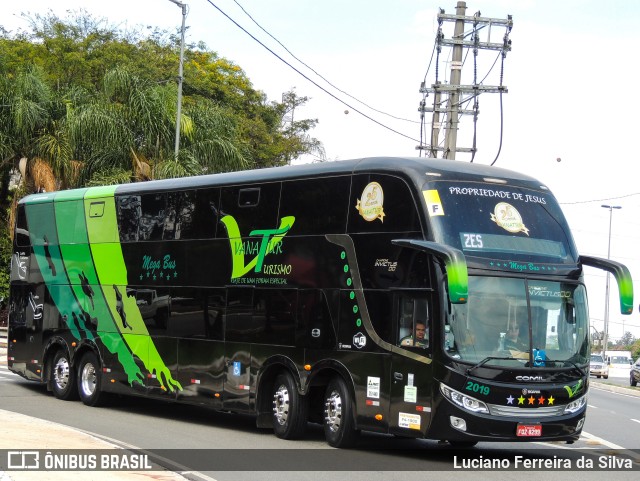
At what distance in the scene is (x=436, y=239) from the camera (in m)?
14.4

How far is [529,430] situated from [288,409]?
3.94 meters

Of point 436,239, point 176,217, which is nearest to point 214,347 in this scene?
point 176,217

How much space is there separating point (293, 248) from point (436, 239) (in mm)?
3085

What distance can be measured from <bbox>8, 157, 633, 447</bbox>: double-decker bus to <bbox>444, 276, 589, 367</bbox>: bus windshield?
2 centimetres

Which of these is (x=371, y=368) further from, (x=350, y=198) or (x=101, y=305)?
(x=101, y=305)

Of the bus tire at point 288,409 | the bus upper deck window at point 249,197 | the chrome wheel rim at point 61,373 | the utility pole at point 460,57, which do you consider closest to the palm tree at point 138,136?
the utility pole at point 460,57

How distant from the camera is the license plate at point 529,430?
14201mm

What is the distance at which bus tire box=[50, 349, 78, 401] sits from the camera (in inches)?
864

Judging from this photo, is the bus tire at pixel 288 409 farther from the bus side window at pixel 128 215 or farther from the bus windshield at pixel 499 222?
the bus side window at pixel 128 215

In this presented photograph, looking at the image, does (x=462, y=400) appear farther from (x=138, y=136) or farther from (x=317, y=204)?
(x=138, y=136)

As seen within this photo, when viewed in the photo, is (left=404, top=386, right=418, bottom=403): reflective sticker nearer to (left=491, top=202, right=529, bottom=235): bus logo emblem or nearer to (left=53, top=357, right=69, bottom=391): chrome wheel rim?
(left=491, top=202, right=529, bottom=235): bus logo emblem

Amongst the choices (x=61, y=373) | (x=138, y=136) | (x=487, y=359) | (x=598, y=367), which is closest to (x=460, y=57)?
(x=138, y=136)

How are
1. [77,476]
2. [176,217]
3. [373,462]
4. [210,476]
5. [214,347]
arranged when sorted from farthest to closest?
[176,217] < [214,347] < [373,462] < [210,476] < [77,476]

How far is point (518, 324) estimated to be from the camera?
47.5 feet
